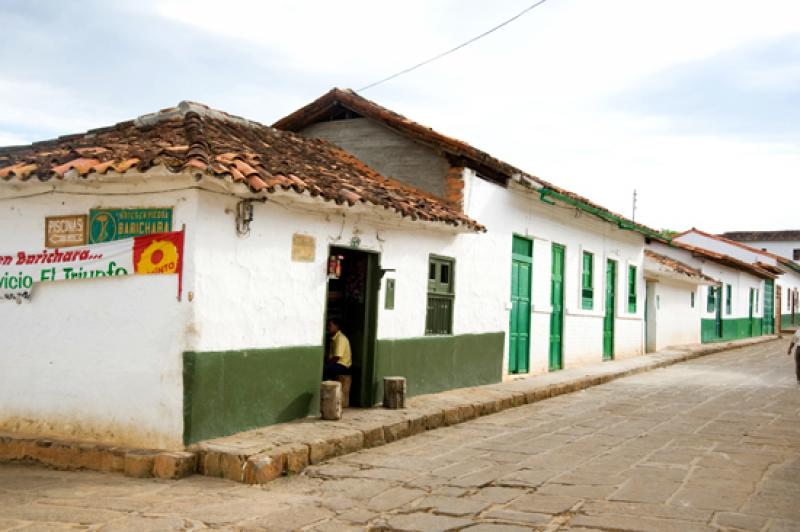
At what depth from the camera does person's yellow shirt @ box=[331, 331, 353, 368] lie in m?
9.73

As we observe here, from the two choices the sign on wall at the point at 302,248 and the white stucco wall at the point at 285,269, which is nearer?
the white stucco wall at the point at 285,269

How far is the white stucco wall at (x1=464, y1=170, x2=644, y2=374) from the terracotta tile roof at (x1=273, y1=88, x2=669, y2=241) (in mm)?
281

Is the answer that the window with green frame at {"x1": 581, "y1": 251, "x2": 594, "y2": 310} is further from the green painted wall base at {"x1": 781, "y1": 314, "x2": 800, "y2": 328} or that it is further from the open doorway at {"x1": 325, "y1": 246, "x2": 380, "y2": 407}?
the green painted wall base at {"x1": 781, "y1": 314, "x2": 800, "y2": 328}

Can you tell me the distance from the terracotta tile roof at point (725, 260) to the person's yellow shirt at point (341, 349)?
1769 cm

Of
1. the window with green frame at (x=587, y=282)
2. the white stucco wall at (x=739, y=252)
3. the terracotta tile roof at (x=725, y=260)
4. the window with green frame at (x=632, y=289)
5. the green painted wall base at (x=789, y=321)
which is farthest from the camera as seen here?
the green painted wall base at (x=789, y=321)

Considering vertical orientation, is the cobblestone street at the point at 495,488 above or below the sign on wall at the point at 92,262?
below

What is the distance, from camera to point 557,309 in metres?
16.2

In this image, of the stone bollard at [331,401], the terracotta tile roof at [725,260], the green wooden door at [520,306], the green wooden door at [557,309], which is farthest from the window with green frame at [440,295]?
the terracotta tile roof at [725,260]

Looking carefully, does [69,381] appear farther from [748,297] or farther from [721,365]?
[748,297]

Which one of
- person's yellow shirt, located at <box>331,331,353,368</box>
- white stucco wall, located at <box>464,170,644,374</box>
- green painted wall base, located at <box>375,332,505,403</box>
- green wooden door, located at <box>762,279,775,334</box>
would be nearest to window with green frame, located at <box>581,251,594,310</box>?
white stucco wall, located at <box>464,170,644,374</box>

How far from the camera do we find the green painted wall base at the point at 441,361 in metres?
10.4

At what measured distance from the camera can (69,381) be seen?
7496mm

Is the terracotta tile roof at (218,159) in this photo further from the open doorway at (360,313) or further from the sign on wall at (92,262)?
the open doorway at (360,313)

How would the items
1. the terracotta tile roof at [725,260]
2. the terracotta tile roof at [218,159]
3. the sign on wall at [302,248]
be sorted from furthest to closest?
the terracotta tile roof at [725,260], the sign on wall at [302,248], the terracotta tile roof at [218,159]
